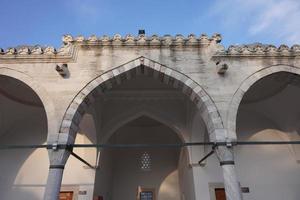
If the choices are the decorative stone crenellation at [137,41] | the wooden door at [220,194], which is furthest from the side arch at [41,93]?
the wooden door at [220,194]

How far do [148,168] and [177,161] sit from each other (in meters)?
1.30

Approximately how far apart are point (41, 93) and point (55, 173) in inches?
71.4

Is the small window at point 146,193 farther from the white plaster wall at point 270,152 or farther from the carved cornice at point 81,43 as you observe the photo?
the carved cornice at point 81,43

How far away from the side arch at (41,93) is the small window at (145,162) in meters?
6.03

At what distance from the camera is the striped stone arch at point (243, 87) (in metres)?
5.15

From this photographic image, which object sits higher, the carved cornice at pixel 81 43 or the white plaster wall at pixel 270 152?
the carved cornice at pixel 81 43

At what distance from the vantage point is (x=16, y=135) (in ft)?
27.5

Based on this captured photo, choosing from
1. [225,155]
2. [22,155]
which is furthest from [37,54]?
[225,155]

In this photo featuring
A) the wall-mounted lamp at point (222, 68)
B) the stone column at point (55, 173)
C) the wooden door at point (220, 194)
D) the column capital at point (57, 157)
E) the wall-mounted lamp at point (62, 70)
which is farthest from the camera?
the wooden door at point (220, 194)

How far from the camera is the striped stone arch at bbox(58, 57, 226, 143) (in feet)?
16.7

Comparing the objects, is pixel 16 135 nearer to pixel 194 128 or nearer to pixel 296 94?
→ pixel 194 128

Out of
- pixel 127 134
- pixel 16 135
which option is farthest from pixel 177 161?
pixel 16 135

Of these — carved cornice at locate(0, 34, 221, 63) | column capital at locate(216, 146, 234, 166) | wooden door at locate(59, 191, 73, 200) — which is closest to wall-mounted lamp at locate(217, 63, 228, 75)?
carved cornice at locate(0, 34, 221, 63)

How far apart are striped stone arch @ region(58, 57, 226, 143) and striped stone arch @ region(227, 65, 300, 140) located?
0.21m
